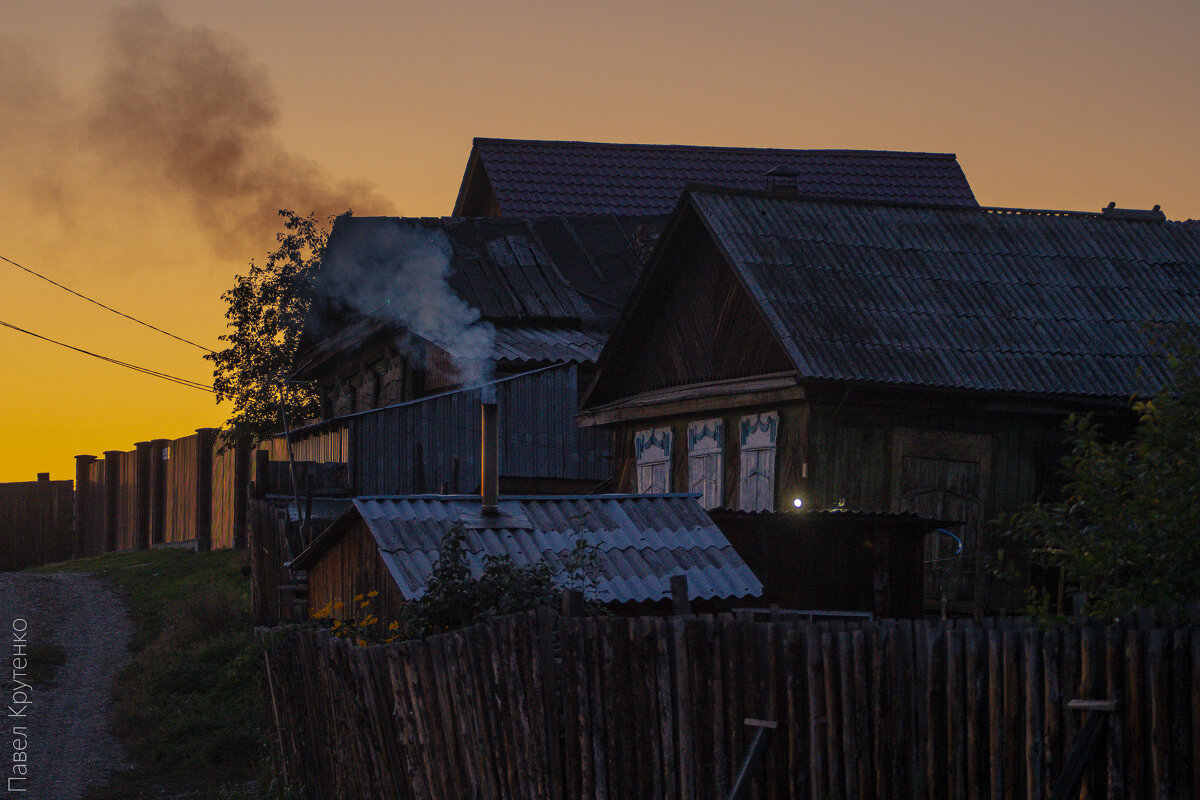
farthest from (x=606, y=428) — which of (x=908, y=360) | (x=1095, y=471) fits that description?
(x=1095, y=471)

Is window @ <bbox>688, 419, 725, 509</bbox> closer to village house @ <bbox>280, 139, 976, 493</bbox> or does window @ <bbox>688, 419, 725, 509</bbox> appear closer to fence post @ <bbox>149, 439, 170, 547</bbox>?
village house @ <bbox>280, 139, 976, 493</bbox>

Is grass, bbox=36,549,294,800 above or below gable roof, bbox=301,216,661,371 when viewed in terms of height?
below

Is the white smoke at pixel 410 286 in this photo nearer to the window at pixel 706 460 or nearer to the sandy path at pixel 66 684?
the window at pixel 706 460

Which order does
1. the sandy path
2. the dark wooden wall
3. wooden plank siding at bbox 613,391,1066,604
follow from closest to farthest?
the sandy path, wooden plank siding at bbox 613,391,1066,604, the dark wooden wall

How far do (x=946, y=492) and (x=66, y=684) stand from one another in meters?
10.1

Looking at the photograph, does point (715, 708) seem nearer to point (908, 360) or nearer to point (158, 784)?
point (158, 784)

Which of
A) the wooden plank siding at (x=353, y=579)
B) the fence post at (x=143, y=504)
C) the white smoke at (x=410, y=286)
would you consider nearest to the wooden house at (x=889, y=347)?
the white smoke at (x=410, y=286)

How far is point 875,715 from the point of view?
17.8 feet

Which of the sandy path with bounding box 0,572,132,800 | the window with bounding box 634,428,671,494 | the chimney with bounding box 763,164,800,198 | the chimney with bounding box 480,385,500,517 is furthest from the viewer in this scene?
the chimney with bounding box 763,164,800,198

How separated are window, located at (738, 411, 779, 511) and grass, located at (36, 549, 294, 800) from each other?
5.74 m

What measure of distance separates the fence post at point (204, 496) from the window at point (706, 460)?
16287 mm

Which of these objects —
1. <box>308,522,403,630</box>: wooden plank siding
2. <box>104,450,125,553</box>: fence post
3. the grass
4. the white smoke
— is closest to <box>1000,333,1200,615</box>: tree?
<box>308,522,403,630</box>: wooden plank siding

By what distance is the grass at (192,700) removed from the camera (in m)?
11.9

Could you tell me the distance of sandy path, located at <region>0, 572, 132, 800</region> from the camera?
12070 millimetres
